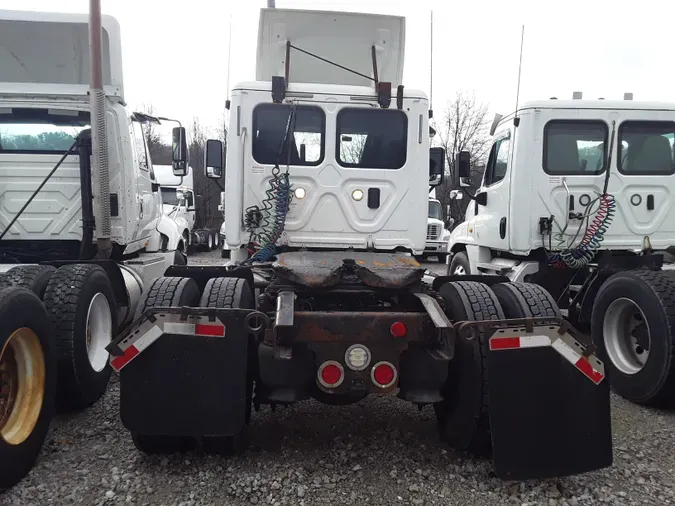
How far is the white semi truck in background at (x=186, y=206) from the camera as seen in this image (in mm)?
13164

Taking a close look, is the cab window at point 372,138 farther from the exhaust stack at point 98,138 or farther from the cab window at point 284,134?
the exhaust stack at point 98,138

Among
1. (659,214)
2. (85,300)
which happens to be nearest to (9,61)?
(85,300)

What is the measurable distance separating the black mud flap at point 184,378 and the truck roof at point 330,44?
3.63m

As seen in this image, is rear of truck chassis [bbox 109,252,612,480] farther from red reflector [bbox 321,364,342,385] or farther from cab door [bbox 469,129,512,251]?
cab door [bbox 469,129,512,251]

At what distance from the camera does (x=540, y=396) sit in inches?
120

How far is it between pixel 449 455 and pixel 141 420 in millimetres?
2009

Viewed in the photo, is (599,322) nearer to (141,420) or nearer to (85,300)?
(141,420)

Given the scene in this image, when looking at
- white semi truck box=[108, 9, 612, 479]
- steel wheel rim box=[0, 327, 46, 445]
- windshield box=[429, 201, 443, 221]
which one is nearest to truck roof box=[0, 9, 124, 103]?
white semi truck box=[108, 9, 612, 479]

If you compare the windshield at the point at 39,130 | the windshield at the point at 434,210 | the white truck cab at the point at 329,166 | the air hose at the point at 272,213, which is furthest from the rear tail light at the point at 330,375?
the windshield at the point at 434,210

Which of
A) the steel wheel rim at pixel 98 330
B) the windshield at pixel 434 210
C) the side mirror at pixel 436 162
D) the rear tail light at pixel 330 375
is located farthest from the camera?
the windshield at pixel 434 210

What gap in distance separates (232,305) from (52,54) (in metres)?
4.19

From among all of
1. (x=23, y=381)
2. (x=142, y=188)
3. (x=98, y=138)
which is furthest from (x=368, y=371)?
(x=142, y=188)

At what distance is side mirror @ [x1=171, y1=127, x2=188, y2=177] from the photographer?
600 centimetres

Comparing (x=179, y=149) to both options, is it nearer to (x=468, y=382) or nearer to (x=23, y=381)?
(x=23, y=381)
